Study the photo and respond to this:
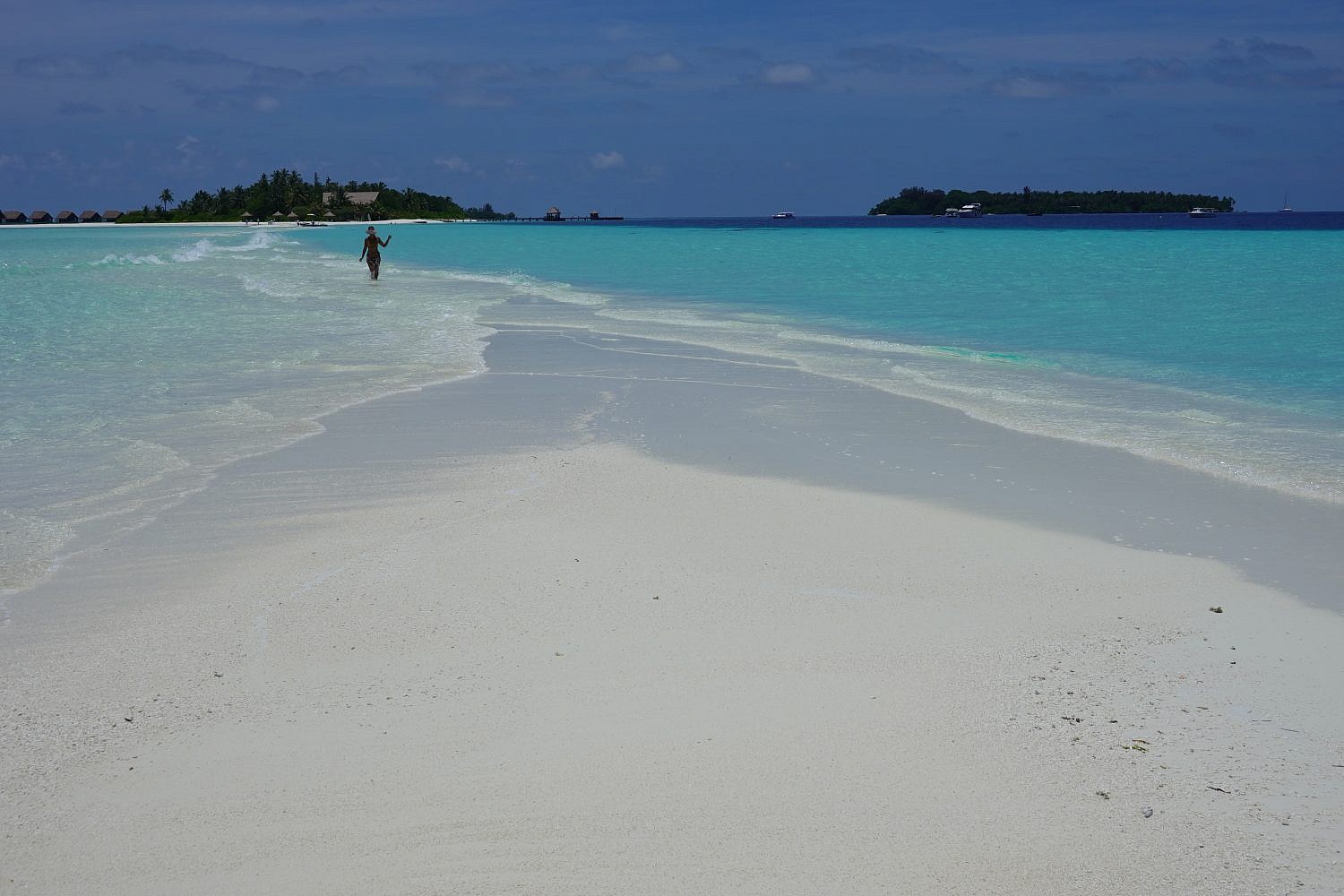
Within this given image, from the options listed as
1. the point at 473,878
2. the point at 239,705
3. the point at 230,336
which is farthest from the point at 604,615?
the point at 230,336

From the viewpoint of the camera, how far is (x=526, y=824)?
138 inches

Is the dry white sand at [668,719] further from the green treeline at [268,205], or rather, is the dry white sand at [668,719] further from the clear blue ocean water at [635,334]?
the green treeline at [268,205]

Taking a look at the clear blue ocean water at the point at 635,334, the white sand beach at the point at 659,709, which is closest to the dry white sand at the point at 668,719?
the white sand beach at the point at 659,709

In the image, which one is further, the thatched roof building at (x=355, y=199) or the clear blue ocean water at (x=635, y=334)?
the thatched roof building at (x=355, y=199)

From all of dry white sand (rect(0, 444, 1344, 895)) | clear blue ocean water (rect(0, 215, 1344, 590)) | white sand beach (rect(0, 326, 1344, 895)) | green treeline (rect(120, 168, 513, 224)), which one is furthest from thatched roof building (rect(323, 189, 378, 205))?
dry white sand (rect(0, 444, 1344, 895))

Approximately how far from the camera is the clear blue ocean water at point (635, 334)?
860 cm

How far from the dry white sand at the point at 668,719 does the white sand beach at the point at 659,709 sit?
0.6 inches

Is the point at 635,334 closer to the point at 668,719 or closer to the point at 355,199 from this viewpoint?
the point at 668,719

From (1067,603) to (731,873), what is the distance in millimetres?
2869

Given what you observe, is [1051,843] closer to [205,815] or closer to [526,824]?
[526,824]

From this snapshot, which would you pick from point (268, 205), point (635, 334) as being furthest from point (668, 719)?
point (268, 205)

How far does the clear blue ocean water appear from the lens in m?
8.60

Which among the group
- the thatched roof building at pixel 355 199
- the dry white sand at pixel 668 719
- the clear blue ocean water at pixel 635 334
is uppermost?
the thatched roof building at pixel 355 199

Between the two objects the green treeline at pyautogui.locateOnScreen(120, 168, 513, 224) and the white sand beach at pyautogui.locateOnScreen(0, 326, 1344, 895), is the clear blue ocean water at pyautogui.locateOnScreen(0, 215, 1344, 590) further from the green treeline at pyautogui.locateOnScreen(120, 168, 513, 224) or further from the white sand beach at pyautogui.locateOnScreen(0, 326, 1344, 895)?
the green treeline at pyautogui.locateOnScreen(120, 168, 513, 224)
